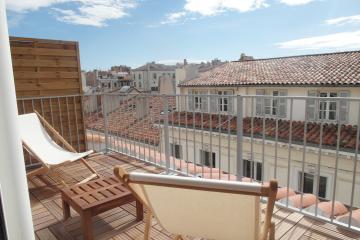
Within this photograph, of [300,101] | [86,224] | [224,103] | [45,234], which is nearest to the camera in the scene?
[86,224]

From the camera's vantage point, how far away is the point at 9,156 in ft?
2.71

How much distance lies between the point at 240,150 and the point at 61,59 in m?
3.44

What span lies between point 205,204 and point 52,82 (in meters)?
3.99

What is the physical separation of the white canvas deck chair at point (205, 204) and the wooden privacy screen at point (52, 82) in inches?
139

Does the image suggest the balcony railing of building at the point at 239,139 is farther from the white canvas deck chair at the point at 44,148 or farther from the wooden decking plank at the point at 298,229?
the white canvas deck chair at the point at 44,148

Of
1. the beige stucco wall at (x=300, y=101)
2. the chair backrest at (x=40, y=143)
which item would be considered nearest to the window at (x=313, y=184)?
the beige stucco wall at (x=300, y=101)

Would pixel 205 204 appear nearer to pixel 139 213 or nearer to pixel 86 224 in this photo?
pixel 86 224

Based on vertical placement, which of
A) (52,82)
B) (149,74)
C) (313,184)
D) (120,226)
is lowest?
(313,184)

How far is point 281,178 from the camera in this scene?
10.7 meters

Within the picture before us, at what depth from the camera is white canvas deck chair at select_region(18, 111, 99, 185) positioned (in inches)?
127

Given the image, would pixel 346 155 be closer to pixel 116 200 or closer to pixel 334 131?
pixel 334 131

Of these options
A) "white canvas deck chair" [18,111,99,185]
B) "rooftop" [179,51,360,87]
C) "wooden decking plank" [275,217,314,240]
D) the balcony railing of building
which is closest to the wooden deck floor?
"wooden decking plank" [275,217,314,240]

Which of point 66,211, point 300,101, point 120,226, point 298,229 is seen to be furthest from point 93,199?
point 300,101

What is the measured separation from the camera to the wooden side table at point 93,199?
87.7 inches
